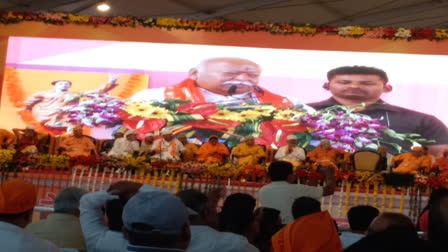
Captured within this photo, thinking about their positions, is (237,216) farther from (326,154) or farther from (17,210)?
(326,154)

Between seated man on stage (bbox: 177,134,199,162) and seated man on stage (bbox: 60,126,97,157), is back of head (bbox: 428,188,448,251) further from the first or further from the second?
seated man on stage (bbox: 60,126,97,157)

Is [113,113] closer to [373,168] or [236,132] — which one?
[236,132]

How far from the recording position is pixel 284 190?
411 centimetres

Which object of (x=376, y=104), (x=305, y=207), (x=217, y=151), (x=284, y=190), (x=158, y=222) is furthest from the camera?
(x=376, y=104)

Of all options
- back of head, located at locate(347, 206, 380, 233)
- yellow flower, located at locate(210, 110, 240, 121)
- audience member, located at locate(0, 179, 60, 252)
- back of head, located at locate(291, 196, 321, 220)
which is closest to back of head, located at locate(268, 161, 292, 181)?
back of head, located at locate(347, 206, 380, 233)

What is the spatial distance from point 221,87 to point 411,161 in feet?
13.0

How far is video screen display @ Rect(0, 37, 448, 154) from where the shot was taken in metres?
12.3

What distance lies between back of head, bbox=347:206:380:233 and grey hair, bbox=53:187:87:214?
1437 millimetres

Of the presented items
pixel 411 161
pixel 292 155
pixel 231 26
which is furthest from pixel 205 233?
pixel 231 26

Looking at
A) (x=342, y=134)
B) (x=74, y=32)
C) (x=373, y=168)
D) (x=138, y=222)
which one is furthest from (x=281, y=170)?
(x=74, y=32)

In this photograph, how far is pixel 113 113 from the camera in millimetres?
13133

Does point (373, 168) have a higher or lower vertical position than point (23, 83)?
lower

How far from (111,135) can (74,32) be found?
2186 mm

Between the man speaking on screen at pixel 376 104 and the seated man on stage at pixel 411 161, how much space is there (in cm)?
123
